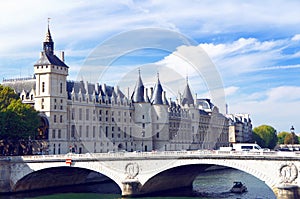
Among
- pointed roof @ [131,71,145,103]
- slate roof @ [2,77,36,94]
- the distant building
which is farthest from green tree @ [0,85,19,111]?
the distant building

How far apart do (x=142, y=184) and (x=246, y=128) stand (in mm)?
118745

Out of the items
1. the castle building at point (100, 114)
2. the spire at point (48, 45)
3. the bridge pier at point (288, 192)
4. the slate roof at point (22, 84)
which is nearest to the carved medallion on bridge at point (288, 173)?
the bridge pier at point (288, 192)

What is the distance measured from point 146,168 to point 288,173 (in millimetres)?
15030

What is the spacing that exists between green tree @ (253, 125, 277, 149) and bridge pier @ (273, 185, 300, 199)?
109 m

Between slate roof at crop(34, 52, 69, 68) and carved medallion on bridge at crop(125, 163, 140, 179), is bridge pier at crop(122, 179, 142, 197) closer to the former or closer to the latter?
carved medallion on bridge at crop(125, 163, 140, 179)

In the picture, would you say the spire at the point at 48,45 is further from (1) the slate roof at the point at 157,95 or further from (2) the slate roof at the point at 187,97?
(2) the slate roof at the point at 187,97

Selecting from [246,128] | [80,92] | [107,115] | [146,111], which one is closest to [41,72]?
[80,92]

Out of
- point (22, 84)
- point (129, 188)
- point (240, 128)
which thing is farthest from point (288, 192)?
point (240, 128)

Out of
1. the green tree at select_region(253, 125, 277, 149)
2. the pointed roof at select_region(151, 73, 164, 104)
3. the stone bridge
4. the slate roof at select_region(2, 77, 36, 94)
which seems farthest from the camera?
the green tree at select_region(253, 125, 277, 149)

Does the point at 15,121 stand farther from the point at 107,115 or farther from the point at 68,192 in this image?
the point at 107,115

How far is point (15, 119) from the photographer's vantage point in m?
67.5

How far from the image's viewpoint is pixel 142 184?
175ft

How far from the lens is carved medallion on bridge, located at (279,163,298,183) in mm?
44125

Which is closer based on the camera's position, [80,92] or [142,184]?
[142,184]
